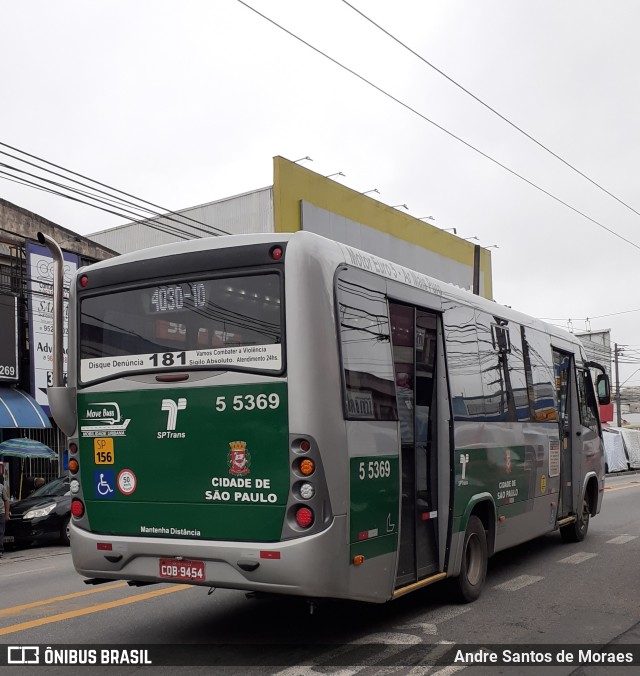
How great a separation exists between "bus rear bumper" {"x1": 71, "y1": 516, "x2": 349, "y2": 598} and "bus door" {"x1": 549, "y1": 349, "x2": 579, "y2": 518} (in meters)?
6.23

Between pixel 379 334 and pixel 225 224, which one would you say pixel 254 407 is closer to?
pixel 379 334

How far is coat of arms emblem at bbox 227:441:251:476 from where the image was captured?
600 cm

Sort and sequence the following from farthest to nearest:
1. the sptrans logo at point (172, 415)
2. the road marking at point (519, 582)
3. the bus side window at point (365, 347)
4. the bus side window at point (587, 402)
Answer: the bus side window at point (587, 402) → the road marking at point (519, 582) → the sptrans logo at point (172, 415) → the bus side window at point (365, 347)

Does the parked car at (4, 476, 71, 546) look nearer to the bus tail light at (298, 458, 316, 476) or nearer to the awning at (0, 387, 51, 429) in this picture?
the awning at (0, 387, 51, 429)

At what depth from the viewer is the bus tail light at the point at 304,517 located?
5719 millimetres

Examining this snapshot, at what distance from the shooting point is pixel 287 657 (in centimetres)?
611

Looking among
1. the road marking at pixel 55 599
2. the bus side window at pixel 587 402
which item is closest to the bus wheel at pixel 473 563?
the road marking at pixel 55 599

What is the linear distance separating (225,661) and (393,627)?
1.60 metres

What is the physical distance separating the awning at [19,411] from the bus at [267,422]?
494 inches

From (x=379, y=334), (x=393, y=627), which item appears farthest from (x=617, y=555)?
(x=379, y=334)

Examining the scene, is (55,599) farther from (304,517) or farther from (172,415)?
(304,517)

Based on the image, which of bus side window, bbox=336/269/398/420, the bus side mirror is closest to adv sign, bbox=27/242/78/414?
the bus side mirror

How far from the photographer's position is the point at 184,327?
643 cm

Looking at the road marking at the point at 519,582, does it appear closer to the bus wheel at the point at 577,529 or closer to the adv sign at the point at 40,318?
the bus wheel at the point at 577,529
